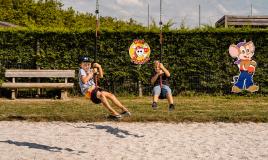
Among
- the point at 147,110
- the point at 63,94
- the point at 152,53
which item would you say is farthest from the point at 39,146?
the point at 152,53

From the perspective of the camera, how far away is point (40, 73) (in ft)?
55.1

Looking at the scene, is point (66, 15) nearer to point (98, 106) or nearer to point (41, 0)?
point (41, 0)

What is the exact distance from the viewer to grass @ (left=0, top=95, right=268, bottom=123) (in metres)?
12.0

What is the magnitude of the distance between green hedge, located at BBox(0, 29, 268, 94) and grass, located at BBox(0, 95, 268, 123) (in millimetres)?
887

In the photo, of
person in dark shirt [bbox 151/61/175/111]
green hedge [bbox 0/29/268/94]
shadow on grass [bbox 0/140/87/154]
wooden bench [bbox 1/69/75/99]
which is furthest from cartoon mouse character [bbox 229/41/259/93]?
shadow on grass [bbox 0/140/87/154]

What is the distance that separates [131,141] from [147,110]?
411 centimetres

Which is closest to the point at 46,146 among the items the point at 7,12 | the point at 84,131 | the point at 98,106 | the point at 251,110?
the point at 84,131

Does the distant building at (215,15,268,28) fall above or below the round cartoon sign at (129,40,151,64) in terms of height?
above

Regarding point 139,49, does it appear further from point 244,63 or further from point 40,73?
point 244,63

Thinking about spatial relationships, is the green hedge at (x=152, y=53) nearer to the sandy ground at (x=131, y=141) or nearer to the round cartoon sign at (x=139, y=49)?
the round cartoon sign at (x=139, y=49)

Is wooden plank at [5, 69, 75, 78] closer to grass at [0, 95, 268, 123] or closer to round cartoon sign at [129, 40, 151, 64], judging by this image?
grass at [0, 95, 268, 123]

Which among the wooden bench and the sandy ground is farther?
the wooden bench

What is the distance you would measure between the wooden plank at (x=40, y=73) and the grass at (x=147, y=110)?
3.05ft

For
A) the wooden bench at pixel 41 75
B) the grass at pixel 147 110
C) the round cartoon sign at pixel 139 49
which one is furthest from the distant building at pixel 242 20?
the wooden bench at pixel 41 75
